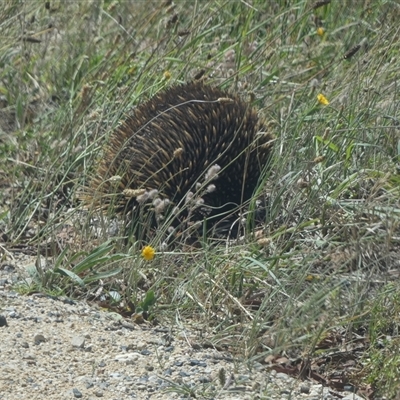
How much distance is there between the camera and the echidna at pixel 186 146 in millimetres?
5527

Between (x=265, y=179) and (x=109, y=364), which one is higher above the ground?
(x=265, y=179)

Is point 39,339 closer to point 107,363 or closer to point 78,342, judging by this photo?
point 78,342

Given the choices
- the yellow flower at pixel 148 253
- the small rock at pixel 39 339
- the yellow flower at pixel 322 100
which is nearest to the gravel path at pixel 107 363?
the small rock at pixel 39 339

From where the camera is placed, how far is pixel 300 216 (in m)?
4.77

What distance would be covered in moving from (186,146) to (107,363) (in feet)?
6.61

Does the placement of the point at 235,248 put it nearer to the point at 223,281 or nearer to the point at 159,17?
the point at 223,281

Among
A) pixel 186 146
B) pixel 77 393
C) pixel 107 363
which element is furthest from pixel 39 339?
pixel 186 146

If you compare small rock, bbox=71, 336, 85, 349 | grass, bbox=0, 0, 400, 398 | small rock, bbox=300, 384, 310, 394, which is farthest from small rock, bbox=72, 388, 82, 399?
small rock, bbox=300, 384, 310, 394

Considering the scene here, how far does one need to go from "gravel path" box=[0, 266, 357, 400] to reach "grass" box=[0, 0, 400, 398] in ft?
0.42

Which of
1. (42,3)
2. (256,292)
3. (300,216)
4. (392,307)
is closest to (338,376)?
(392,307)

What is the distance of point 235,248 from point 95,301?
684 mm

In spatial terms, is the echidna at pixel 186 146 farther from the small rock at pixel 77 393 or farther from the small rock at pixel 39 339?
the small rock at pixel 77 393

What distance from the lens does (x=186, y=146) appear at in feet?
18.7

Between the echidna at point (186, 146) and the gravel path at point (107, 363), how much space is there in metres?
1.17
